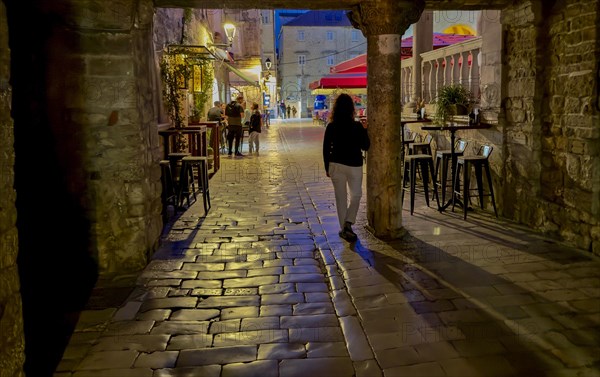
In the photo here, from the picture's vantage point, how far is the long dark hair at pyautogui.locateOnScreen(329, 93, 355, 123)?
20.6ft

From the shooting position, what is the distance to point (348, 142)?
245 inches

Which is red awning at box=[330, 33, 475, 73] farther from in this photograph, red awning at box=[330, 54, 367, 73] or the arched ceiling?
the arched ceiling

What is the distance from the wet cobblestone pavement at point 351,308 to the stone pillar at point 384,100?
38 cm

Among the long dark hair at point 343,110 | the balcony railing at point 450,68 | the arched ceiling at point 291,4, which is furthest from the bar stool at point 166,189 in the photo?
the balcony railing at point 450,68

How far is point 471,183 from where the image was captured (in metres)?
8.03

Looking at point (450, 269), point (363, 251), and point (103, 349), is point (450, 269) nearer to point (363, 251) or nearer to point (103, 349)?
point (363, 251)

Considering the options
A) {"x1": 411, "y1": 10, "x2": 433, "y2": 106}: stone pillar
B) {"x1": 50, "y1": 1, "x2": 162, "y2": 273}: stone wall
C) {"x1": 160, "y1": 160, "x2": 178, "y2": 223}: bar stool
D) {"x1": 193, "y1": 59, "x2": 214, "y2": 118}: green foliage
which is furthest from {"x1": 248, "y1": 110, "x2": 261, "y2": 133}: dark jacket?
{"x1": 50, "y1": 1, "x2": 162, "y2": 273}: stone wall

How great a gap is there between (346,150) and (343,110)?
444 millimetres

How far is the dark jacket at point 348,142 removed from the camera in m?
6.24

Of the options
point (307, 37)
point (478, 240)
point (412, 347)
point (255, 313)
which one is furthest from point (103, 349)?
point (307, 37)

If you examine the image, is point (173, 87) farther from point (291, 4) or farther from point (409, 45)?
point (409, 45)

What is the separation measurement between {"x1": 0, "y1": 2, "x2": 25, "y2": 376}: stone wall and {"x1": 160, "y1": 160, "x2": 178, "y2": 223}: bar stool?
191 inches

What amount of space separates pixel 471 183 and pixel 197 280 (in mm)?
4586

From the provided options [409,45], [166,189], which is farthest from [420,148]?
[166,189]
